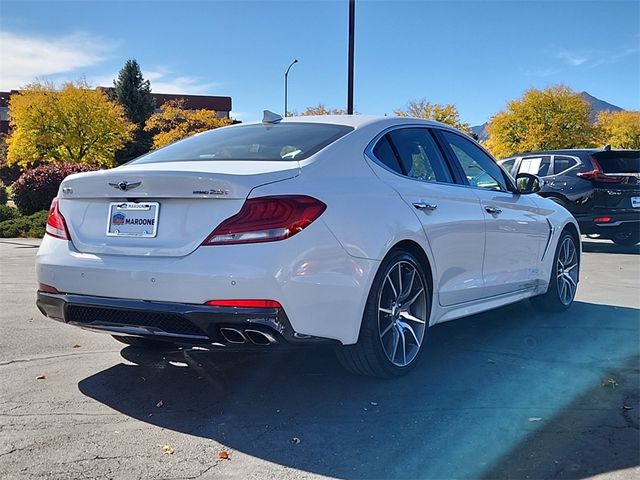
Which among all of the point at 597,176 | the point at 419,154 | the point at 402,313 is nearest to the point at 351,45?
the point at 597,176

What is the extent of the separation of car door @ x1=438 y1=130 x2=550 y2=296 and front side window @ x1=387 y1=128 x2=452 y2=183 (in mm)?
237

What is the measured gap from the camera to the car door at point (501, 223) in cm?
487

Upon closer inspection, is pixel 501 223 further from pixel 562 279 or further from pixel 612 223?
pixel 612 223

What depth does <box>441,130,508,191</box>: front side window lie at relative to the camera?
16.2 feet

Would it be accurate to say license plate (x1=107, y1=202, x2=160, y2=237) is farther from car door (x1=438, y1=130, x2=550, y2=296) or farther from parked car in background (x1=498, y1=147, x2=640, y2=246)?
parked car in background (x1=498, y1=147, x2=640, y2=246)

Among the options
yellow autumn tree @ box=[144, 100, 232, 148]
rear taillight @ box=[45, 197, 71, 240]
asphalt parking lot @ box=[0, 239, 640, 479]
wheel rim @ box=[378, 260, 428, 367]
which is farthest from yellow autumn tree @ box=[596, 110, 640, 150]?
rear taillight @ box=[45, 197, 71, 240]

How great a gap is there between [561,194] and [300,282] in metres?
9.75

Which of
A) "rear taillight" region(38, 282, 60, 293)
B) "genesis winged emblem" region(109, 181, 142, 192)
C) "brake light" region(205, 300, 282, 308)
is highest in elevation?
"genesis winged emblem" region(109, 181, 142, 192)

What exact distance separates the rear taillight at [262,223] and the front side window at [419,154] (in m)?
1.18

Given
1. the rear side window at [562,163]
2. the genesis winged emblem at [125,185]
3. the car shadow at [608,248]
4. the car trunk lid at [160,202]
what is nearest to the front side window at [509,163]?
the rear side window at [562,163]

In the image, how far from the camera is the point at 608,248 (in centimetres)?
1239

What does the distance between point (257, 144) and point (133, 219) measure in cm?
98

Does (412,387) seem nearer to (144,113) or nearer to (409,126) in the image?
(409,126)

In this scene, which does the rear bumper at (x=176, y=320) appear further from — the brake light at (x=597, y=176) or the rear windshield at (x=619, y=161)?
the rear windshield at (x=619, y=161)
